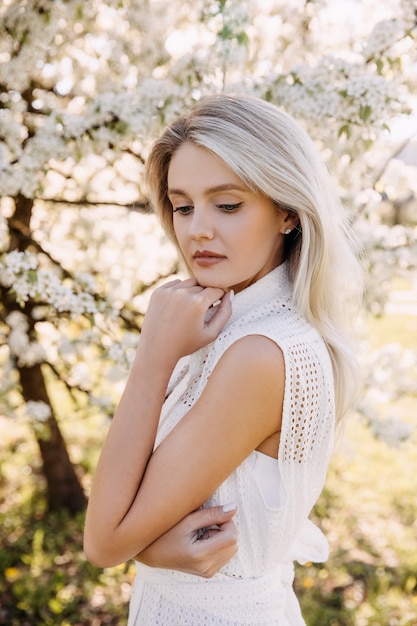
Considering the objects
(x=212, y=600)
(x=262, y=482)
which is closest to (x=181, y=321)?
(x=262, y=482)

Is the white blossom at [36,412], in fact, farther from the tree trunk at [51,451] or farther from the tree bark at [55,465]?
the tree bark at [55,465]

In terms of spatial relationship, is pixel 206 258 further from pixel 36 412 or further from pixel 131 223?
pixel 131 223

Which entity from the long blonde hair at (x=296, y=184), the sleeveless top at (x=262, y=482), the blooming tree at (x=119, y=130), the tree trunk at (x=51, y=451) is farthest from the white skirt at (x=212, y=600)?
the tree trunk at (x=51, y=451)

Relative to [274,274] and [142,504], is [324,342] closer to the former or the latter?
[274,274]

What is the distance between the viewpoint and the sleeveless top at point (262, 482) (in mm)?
1378

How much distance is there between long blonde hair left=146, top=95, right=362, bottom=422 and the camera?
4.63 ft

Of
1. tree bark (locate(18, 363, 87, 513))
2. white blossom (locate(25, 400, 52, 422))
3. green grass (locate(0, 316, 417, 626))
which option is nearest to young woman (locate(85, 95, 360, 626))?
white blossom (locate(25, 400, 52, 422))

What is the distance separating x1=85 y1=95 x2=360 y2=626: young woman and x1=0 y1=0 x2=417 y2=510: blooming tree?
1.08 m

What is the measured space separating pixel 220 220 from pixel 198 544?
0.76m

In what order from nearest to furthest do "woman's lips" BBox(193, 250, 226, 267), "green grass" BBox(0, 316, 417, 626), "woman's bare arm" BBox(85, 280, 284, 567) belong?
"woman's bare arm" BBox(85, 280, 284, 567), "woman's lips" BBox(193, 250, 226, 267), "green grass" BBox(0, 316, 417, 626)

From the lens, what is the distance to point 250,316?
151 cm

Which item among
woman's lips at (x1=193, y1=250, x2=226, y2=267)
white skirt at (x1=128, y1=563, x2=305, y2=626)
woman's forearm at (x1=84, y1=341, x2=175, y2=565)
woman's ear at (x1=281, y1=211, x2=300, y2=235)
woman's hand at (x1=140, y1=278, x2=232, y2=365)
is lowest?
white skirt at (x1=128, y1=563, x2=305, y2=626)

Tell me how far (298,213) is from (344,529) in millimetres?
3430

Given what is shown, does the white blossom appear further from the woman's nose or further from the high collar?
the woman's nose
